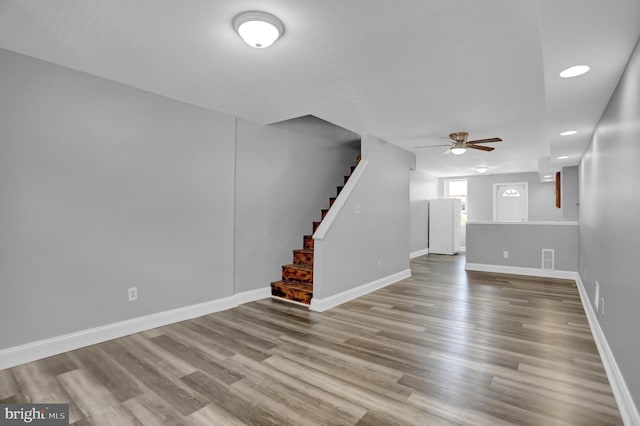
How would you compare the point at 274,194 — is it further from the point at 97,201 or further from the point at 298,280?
the point at 97,201

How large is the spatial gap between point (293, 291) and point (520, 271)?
458cm

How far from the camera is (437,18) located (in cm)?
194

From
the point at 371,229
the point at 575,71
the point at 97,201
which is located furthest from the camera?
the point at 371,229

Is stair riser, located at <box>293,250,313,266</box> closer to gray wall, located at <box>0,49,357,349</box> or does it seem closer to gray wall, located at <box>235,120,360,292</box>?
gray wall, located at <box>235,120,360,292</box>

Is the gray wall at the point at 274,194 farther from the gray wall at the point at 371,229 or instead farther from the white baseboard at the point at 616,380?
the white baseboard at the point at 616,380

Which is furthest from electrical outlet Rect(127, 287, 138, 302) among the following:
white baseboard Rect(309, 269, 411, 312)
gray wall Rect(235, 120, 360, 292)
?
white baseboard Rect(309, 269, 411, 312)

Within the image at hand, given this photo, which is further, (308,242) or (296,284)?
(308,242)

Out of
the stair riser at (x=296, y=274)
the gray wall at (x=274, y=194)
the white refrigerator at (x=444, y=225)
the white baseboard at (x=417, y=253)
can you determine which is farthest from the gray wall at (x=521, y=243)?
the stair riser at (x=296, y=274)

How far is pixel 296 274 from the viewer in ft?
14.6

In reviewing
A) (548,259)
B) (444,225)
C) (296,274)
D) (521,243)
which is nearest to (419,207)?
(444,225)

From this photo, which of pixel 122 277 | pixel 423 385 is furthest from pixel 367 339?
pixel 122 277

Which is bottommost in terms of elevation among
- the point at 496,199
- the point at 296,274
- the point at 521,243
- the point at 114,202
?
the point at 296,274

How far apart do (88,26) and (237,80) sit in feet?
3.57

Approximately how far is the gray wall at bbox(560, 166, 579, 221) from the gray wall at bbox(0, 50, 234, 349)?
7011 mm
